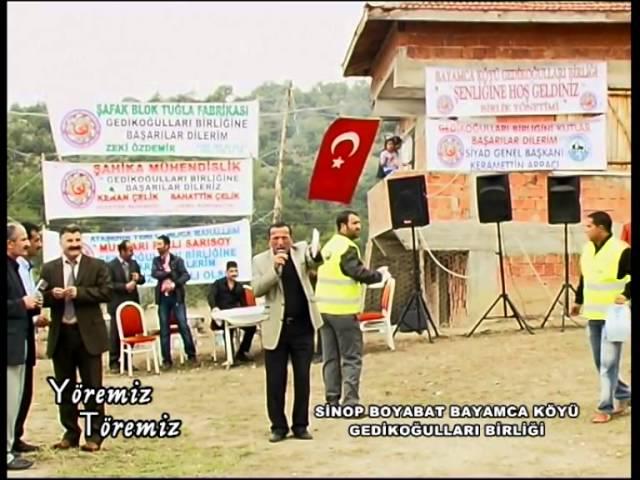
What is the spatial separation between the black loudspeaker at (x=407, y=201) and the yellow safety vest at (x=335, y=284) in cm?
61

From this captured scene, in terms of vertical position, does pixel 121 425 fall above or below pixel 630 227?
below

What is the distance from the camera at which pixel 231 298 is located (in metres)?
6.36

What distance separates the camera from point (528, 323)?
6547 millimetres

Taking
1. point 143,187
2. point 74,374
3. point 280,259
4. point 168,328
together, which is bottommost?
point 74,374

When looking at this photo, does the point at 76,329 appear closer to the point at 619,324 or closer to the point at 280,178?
the point at 280,178

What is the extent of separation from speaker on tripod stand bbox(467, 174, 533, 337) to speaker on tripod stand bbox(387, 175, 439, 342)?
0.30 m

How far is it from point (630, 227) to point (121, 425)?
114 inches

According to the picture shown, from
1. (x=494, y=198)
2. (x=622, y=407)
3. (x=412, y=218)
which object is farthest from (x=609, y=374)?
(x=412, y=218)

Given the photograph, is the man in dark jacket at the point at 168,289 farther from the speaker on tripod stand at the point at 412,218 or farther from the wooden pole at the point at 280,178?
the speaker on tripod stand at the point at 412,218

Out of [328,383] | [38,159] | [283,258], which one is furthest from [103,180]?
[328,383]

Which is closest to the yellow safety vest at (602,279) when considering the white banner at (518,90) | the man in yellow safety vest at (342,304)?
the white banner at (518,90)

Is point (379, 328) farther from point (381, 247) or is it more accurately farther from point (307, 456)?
point (307, 456)

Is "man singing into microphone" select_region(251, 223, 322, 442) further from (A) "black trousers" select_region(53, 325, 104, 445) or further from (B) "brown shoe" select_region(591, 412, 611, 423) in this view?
(B) "brown shoe" select_region(591, 412, 611, 423)

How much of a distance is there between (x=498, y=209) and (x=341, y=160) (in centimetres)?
111
